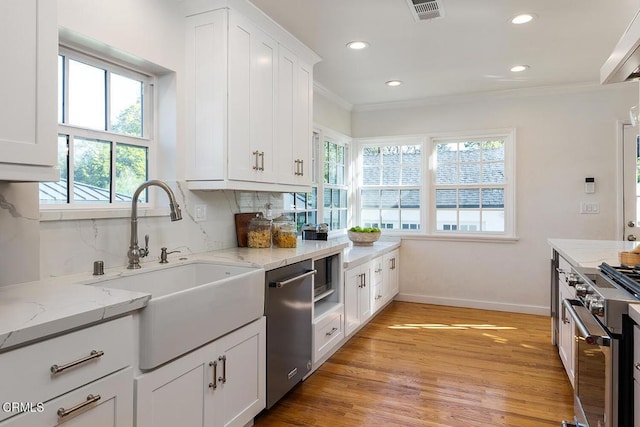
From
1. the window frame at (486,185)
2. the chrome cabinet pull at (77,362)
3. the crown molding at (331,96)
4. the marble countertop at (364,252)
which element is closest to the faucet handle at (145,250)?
the chrome cabinet pull at (77,362)

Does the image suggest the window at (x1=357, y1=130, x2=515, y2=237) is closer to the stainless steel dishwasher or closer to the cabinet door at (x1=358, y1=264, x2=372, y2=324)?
the cabinet door at (x1=358, y1=264, x2=372, y2=324)

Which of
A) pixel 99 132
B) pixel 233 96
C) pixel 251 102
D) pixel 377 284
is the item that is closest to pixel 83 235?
pixel 99 132

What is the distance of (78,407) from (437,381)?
2242mm

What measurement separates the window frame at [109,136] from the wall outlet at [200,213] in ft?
0.93

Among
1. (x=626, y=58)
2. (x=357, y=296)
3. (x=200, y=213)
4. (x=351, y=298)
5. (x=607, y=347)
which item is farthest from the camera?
(x=357, y=296)

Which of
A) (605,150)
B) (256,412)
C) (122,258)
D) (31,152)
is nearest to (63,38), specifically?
(31,152)

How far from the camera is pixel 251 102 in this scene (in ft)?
8.29

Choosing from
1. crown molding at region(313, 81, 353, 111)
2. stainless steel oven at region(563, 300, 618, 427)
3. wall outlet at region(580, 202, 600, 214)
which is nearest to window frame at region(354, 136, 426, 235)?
crown molding at region(313, 81, 353, 111)

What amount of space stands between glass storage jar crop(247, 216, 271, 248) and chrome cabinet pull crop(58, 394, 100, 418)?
1660 mm

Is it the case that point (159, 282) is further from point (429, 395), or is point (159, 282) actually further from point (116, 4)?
point (429, 395)

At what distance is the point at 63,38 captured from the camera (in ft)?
5.98

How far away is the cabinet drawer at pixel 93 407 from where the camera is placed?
104 centimetres

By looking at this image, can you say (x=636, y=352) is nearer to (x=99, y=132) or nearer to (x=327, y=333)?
(x=327, y=333)

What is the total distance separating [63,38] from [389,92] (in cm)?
334
